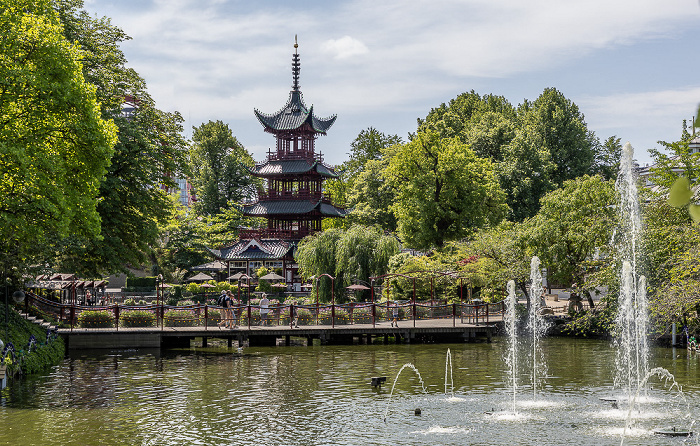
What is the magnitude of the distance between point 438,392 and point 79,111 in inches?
559

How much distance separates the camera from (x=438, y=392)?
22703 millimetres

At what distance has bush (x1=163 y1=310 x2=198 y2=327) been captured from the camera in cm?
3622

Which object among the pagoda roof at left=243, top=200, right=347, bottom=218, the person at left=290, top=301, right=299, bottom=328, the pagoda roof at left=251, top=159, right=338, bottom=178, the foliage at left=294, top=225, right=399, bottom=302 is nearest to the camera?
the person at left=290, top=301, right=299, bottom=328

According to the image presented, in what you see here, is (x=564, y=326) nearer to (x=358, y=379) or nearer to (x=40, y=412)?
(x=358, y=379)

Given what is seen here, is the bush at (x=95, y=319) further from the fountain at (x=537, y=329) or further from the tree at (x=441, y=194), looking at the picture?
the tree at (x=441, y=194)

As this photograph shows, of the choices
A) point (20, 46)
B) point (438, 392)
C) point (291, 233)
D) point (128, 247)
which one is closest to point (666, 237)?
point (438, 392)

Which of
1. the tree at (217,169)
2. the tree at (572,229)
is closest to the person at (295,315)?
the tree at (572,229)

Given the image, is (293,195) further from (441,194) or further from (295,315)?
(295,315)

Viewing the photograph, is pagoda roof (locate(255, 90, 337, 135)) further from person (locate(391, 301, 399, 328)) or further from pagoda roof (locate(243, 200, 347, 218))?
person (locate(391, 301, 399, 328))

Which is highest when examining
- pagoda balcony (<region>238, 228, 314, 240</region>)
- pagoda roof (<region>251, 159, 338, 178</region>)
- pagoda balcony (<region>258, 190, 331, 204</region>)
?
pagoda roof (<region>251, 159, 338, 178</region>)

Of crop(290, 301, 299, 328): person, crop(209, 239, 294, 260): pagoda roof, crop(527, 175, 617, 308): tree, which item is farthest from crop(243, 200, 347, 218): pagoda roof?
crop(290, 301, 299, 328): person

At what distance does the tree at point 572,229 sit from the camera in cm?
3928

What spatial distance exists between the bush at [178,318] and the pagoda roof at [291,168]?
37.8 metres

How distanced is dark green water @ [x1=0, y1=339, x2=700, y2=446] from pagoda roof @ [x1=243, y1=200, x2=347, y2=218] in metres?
41.3
